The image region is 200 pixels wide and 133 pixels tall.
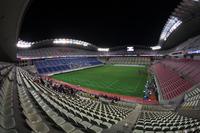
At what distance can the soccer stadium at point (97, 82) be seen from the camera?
5.03 metres

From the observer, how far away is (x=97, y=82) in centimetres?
3359

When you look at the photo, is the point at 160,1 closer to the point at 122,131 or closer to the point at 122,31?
the point at 122,31

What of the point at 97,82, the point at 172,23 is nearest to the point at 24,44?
the point at 97,82

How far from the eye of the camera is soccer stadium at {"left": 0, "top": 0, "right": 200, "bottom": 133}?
16.5 ft

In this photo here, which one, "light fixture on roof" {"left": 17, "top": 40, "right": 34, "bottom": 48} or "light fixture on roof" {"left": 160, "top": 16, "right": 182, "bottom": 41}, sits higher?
"light fixture on roof" {"left": 160, "top": 16, "right": 182, "bottom": 41}

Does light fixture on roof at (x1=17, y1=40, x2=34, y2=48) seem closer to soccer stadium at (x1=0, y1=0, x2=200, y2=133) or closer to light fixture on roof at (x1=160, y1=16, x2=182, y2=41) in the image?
soccer stadium at (x1=0, y1=0, x2=200, y2=133)

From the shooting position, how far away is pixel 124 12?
4212 cm

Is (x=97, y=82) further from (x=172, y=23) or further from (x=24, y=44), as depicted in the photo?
(x=24, y=44)

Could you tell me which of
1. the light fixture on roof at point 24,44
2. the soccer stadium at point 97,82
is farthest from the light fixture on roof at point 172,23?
the light fixture on roof at point 24,44

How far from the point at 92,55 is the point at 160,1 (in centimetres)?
5606

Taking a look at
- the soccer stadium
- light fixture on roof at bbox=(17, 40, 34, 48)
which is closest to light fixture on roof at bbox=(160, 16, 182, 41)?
the soccer stadium

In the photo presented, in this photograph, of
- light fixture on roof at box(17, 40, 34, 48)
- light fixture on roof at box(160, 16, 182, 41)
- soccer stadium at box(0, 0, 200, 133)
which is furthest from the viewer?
light fixture on roof at box(17, 40, 34, 48)

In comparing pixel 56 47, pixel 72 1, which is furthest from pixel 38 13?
pixel 56 47

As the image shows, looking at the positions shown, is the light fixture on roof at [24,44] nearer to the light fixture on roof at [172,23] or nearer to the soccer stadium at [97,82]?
the soccer stadium at [97,82]
